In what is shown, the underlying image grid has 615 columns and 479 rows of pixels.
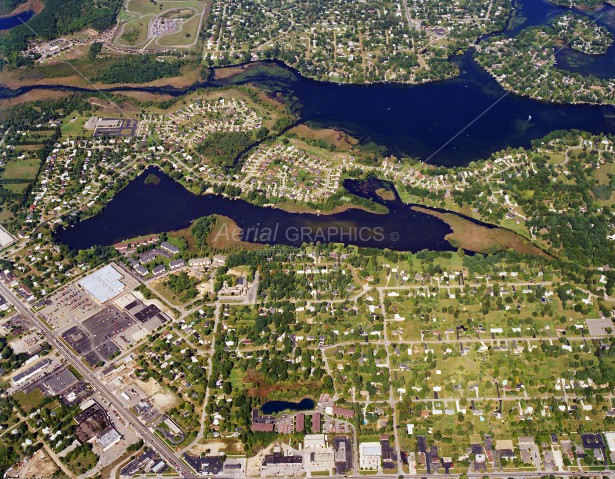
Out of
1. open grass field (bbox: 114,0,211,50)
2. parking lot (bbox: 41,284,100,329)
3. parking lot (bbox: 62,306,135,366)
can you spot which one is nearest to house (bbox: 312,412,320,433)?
parking lot (bbox: 62,306,135,366)

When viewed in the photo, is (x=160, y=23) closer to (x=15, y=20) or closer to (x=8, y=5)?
(x=15, y=20)

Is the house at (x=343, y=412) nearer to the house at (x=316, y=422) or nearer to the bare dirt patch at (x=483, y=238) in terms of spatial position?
the house at (x=316, y=422)

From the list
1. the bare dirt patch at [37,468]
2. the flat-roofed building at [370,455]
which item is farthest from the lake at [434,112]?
the bare dirt patch at [37,468]

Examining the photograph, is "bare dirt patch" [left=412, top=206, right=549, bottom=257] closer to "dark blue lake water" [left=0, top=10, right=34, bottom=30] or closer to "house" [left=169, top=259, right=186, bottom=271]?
"house" [left=169, top=259, right=186, bottom=271]

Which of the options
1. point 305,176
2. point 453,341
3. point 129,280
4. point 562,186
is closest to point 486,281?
point 453,341

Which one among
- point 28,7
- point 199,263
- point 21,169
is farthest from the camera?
point 28,7

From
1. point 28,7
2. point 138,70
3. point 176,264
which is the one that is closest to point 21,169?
point 138,70
